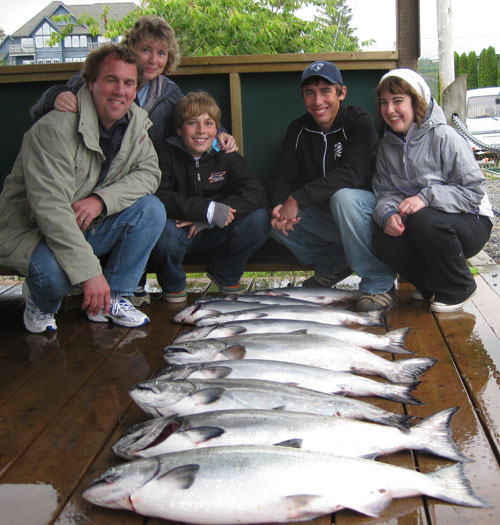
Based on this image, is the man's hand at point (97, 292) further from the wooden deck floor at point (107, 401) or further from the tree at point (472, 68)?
the tree at point (472, 68)

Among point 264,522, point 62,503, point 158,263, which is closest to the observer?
point 264,522

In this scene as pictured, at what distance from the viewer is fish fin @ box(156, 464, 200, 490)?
1962mm

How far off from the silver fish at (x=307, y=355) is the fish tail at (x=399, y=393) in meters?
0.18

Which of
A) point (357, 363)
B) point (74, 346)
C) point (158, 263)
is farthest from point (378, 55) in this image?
point (74, 346)

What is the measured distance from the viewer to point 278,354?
312cm

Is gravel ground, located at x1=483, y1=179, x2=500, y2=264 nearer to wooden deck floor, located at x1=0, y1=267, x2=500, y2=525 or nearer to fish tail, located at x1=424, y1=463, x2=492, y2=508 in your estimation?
wooden deck floor, located at x1=0, y1=267, x2=500, y2=525

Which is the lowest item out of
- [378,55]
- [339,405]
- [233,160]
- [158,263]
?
[339,405]

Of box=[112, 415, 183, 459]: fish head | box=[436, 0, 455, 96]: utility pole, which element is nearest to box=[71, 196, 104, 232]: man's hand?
box=[112, 415, 183, 459]: fish head

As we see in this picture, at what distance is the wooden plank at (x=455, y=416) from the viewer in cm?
202

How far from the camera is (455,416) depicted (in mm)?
2646

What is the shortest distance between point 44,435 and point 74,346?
1120mm

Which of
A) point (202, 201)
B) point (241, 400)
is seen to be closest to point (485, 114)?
point (202, 201)

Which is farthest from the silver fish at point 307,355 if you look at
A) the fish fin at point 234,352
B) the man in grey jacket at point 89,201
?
the man in grey jacket at point 89,201

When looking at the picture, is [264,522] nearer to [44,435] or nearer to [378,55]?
[44,435]
